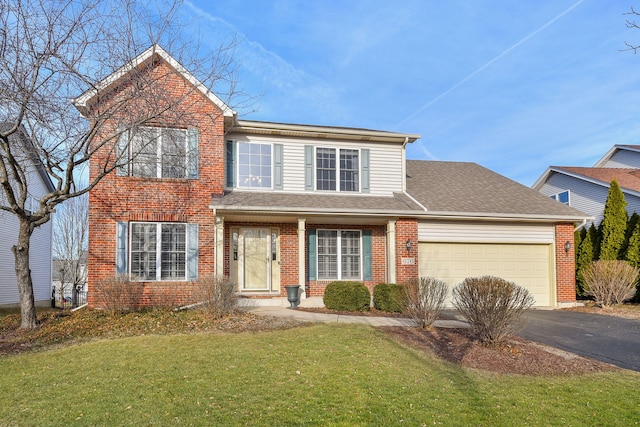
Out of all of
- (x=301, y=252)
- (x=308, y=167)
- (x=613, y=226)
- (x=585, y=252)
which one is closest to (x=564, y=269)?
(x=613, y=226)

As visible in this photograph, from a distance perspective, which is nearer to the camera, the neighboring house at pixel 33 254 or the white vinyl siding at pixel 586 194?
the neighboring house at pixel 33 254

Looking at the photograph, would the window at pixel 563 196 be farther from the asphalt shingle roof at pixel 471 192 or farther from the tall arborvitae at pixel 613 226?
the asphalt shingle roof at pixel 471 192

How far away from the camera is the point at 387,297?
39.9ft

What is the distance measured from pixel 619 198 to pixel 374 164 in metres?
9.61

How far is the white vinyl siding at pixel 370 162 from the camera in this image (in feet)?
44.5

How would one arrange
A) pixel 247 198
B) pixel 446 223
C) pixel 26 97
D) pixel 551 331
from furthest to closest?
pixel 446 223 → pixel 247 198 → pixel 551 331 → pixel 26 97

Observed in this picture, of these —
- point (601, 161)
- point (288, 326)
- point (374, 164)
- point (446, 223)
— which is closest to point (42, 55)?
point (288, 326)

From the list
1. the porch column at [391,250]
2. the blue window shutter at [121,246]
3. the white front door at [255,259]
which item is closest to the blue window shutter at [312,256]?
the white front door at [255,259]

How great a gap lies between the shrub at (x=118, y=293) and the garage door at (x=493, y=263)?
797cm

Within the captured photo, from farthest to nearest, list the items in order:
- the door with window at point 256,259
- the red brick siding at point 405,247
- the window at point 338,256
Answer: the window at point 338,256 → the door with window at point 256,259 → the red brick siding at point 405,247

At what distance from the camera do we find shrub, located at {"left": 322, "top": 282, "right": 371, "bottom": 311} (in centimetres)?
1207

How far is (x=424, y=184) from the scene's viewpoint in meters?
15.6

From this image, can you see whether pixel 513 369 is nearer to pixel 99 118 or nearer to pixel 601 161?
pixel 99 118

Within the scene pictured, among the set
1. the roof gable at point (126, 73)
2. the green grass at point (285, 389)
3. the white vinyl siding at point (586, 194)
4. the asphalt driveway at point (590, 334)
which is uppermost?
the roof gable at point (126, 73)
